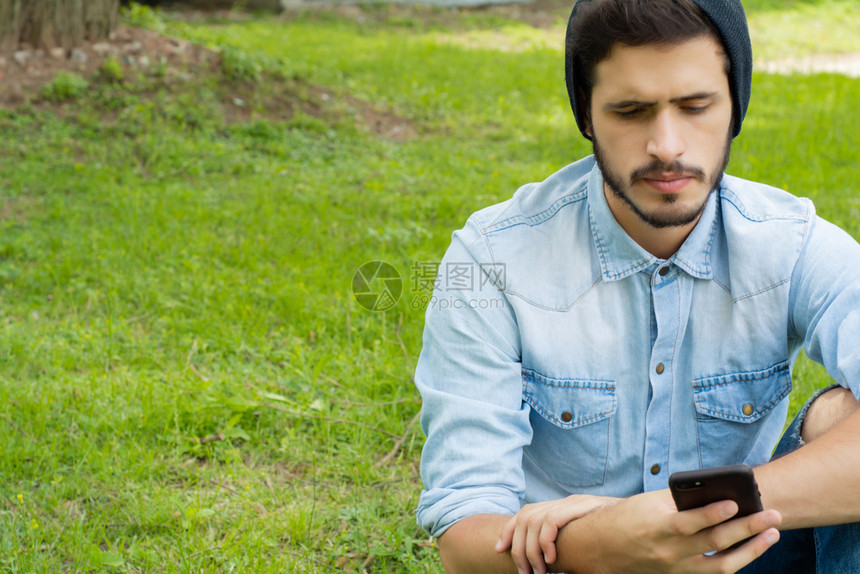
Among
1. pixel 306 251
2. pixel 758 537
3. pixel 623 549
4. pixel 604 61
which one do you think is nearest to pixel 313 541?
→ pixel 623 549

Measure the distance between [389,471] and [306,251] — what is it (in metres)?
1.88

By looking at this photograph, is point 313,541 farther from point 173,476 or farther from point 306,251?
point 306,251

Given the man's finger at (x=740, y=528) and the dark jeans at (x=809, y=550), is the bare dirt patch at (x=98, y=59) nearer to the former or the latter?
the dark jeans at (x=809, y=550)

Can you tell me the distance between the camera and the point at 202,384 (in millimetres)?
3352

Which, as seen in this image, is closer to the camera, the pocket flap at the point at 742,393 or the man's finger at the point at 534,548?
the man's finger at the point at 534,548

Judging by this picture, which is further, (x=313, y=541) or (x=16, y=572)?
(x=313, y=541)

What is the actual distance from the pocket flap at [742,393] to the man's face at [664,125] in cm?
41

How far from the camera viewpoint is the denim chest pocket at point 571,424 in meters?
2.03

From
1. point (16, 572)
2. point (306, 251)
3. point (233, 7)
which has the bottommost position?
point (16, 572)

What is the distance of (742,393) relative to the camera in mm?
2070

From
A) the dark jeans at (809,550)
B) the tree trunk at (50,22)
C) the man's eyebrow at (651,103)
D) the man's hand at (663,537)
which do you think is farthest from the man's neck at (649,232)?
the tree trunk at (50,22)

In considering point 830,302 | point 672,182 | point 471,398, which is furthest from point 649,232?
point 471,398

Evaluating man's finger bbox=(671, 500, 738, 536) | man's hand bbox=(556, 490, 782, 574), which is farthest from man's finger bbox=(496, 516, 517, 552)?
man's finger bbox=(671, 500, 738, 536)

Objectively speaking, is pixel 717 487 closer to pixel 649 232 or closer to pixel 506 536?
pixel 506 536
